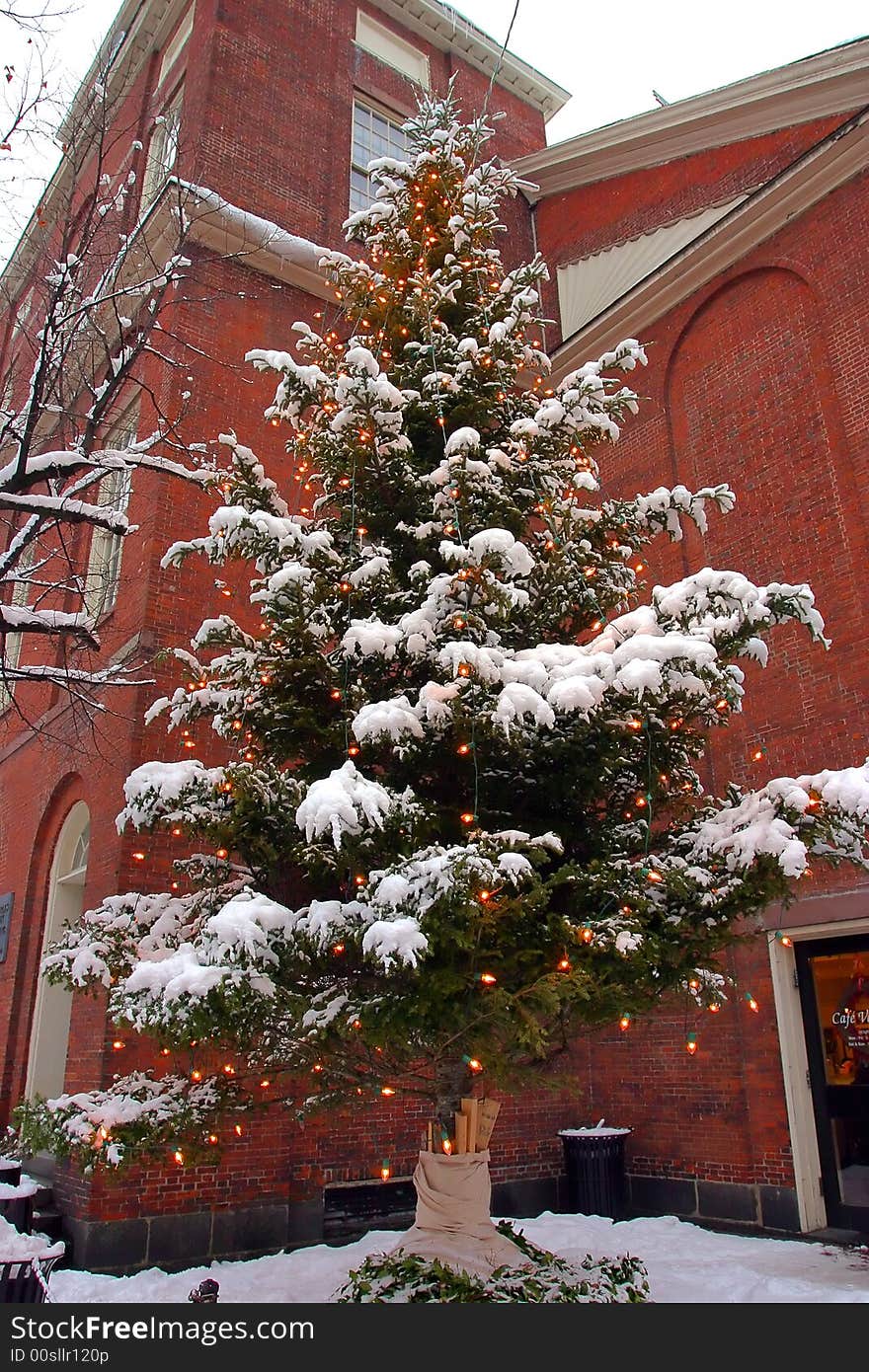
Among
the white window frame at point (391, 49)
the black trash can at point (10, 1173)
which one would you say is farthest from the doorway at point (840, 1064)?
the white window frame at point (391, 49)

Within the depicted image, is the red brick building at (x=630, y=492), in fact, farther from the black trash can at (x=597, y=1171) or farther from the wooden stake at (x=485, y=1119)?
the wooden stake at (x=485, y=1119)

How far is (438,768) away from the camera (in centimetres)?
604

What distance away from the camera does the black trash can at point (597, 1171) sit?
9.52 m

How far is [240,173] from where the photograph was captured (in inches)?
461

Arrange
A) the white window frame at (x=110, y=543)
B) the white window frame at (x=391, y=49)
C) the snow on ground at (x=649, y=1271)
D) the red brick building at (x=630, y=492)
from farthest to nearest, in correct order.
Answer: the white window frame at (x=391, y=49) → the white window frame at (x=110, y=543) → the red brick building at (x=630, y=492) → the snow on ground at (x=649, y=1271)

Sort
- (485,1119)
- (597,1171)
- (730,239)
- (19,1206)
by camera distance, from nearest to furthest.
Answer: (485,1119), (19,1206), (597,1171), (730,239)

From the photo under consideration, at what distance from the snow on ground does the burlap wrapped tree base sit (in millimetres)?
1295

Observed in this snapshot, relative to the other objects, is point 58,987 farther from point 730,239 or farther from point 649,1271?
point 730,239

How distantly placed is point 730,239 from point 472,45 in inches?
311

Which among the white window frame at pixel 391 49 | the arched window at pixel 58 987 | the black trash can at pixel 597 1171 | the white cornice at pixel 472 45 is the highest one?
the white cornice at pixel 472 45

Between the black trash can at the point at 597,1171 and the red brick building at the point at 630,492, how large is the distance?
33 centimetres

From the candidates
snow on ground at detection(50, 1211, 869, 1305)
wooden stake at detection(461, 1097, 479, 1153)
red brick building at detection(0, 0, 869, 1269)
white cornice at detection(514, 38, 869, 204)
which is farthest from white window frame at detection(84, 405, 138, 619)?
white cornice at detection(514, 38, 869, 204)

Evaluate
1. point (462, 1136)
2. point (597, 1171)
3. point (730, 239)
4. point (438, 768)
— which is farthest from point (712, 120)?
point (597, 1171)

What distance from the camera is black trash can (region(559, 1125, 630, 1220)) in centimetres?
952
